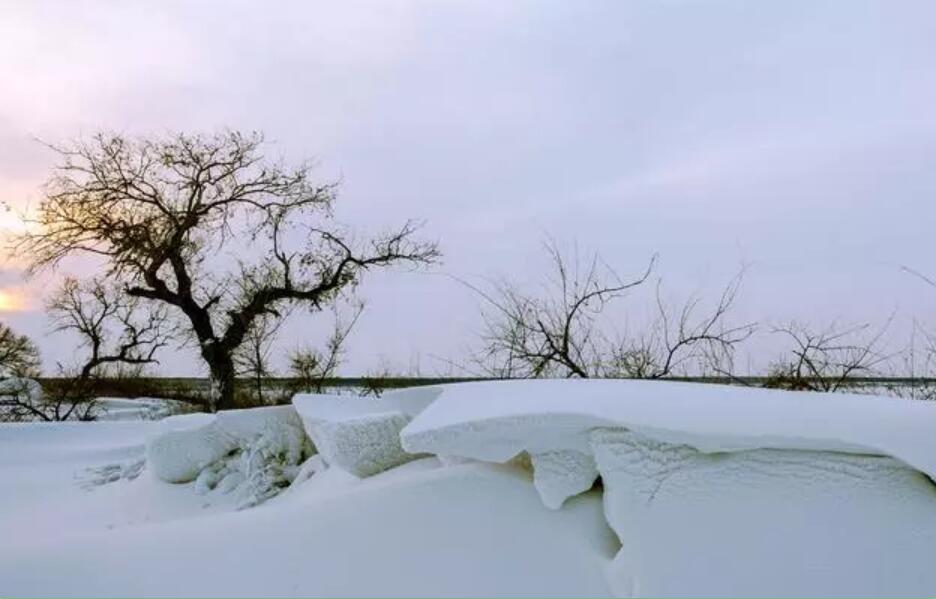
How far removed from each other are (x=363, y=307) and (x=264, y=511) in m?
8.71

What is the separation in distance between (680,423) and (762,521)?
1.07ft

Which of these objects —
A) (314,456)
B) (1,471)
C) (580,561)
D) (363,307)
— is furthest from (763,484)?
(363,307)

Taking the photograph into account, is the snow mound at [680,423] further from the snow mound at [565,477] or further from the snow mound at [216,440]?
the snow mound at [216,440]

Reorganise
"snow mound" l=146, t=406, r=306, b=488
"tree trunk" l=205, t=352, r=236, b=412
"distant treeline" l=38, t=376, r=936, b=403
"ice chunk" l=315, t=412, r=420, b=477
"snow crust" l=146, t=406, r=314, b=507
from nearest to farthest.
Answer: "ice chunk" l=315, t=412, r=420, b=477 → "snow crust" l=146, t=406, r=314, b=507 → "snow mound" l=146, t=406, r=306, b=488 → "distant treeline" l=38, t=376, r=936, b=403 → "tree trunk" l=205, t=352, r=236, b=412

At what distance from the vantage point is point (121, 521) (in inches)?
151

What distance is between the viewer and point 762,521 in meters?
2.00

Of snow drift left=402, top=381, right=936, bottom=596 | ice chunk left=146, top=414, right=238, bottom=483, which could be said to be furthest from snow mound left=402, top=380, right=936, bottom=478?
ice chunk left=146, top=414, right=238, bottom=483

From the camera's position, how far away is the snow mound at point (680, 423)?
2082mm

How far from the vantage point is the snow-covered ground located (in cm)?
195

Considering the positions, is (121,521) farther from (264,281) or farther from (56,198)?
(56,198)

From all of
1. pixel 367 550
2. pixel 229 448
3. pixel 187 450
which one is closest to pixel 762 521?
pixel 367 550

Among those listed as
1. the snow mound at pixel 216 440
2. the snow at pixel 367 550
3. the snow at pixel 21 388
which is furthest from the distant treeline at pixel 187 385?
the snow at pixel 367 550

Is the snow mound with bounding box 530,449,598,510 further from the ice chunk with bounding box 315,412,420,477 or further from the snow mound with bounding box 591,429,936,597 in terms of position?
the ice chunk with bounding box 315,412,420,477

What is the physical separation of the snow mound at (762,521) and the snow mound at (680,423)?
0.16 ft
